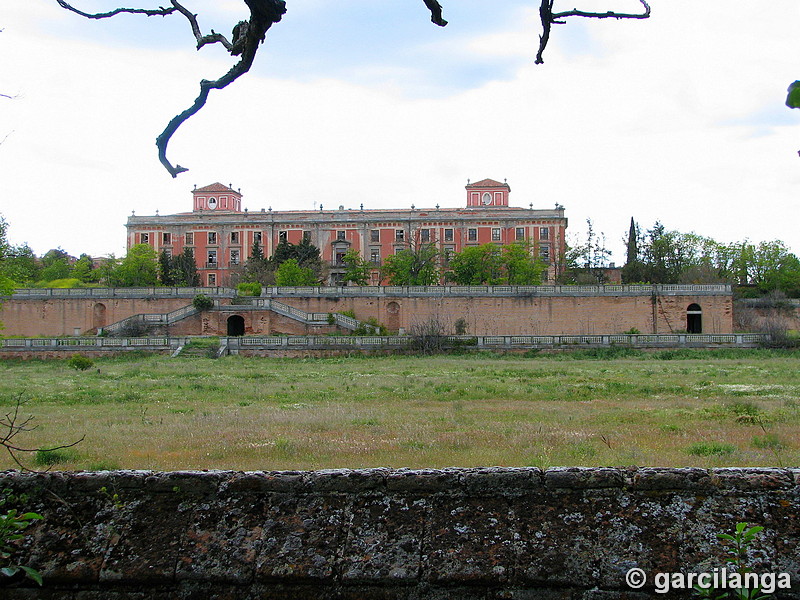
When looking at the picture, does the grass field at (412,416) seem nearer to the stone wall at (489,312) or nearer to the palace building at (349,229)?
the stone wall at (489,312)

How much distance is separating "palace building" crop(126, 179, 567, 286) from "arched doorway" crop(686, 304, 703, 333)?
26138mm

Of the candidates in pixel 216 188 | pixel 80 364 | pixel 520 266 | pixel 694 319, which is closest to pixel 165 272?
pixel 216 188

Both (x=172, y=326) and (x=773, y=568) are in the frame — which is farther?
(x=172, y=326)

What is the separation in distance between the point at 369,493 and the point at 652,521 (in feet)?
4.32

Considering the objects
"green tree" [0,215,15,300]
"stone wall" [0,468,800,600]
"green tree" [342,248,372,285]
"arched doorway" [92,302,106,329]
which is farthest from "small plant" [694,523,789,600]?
"green tree" [342,248,372,285]

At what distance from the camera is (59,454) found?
456 inches

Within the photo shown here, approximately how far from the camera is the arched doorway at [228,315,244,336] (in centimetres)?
5772

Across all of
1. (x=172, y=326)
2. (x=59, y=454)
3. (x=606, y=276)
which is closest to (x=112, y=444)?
(x=59, y=454)

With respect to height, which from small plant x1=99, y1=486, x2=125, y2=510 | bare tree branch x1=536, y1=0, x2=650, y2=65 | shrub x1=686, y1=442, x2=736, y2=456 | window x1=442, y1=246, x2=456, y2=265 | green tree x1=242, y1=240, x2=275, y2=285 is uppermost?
window x1=442, y1=246, x2=456, y2=265

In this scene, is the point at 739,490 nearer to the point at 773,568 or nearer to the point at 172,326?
the point at 773,568

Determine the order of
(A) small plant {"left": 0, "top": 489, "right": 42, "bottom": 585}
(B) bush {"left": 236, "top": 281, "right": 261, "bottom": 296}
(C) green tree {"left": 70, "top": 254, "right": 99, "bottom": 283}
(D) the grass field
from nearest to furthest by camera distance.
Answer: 1. (A) small plant {"left": 0, "top": 489, "right": 42, "bottom": 585}
2. (D) the grass field
3. (B) bush {"left": 236, "top": 281, "right": 261, "bottom": 296}
4. (C) green tree {"left": 70, "top": 254, "right": 99, "bottom": 283}

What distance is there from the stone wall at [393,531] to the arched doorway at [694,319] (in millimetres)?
58390

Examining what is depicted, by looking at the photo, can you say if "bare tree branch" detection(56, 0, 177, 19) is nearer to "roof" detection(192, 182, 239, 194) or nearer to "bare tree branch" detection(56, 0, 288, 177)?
"bare tree branch" detection(56, 0, 288, 177)

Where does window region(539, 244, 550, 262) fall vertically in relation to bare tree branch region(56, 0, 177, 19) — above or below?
above
